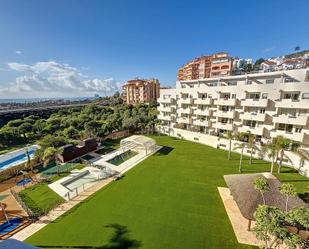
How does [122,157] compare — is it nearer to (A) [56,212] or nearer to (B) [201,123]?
(A) [56,212]

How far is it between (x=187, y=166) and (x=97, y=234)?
1606 cm

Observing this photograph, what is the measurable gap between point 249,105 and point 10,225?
35.3 m

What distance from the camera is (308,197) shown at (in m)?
16.5

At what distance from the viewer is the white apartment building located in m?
24.1

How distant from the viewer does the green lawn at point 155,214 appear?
43.3ft

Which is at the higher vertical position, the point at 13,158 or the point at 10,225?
the point at 13,158

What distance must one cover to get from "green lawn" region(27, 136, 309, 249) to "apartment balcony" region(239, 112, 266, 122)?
25.1 ft

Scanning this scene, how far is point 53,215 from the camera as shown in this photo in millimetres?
16781

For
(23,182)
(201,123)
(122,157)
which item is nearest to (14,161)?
(23,182)

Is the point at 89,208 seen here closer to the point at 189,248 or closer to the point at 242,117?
the point at 189,248

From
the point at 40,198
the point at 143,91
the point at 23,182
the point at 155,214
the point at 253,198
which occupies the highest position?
the point at 143,91

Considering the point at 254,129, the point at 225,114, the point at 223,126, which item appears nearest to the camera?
the point at 254,129

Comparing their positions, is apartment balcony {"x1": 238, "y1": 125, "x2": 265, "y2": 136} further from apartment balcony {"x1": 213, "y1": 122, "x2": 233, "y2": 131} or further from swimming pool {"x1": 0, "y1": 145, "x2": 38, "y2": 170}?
swimming pool {"x1": 0, "y1": 145, "x2": 38, "y2": 170}

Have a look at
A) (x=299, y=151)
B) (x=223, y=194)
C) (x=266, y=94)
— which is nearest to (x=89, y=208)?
(x=223, y=194)
